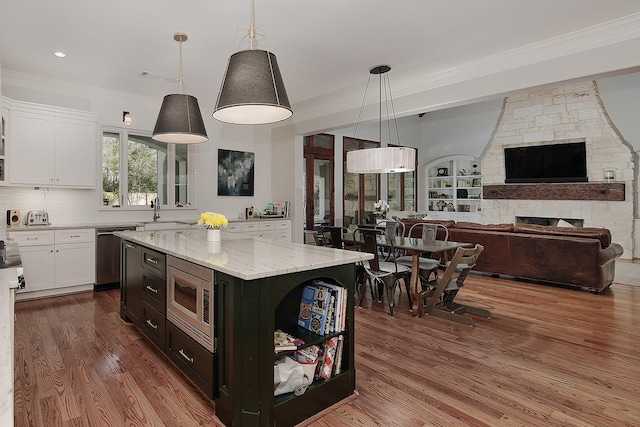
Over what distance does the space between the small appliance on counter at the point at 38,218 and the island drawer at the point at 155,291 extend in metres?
2.67

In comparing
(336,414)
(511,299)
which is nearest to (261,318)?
(336,414)

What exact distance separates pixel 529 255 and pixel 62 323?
5.74 metres

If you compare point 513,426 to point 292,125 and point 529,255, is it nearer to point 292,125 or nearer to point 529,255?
point 529,255

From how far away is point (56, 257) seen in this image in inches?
181

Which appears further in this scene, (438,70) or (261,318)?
(438,70)

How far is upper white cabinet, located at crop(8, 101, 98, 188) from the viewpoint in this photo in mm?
4398

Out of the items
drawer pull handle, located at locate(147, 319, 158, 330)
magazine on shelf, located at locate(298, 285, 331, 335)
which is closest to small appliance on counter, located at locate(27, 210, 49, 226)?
drawer pull handle, located at locate(147, 319, 158, 330)

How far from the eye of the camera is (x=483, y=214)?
9.56 m

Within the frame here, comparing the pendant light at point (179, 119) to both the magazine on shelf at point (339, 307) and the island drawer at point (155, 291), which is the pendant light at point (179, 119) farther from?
the magazine on shelf at point (339, 307)

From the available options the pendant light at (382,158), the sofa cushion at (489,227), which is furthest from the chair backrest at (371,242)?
the sofa cushion at (489,227)

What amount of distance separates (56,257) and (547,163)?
9587 millimetres

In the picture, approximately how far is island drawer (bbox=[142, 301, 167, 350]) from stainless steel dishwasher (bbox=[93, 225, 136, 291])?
233 centimetres

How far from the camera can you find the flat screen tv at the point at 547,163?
8.07 metres

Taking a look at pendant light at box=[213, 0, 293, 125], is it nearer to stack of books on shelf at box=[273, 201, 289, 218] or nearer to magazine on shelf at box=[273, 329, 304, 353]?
magazine on shelf at box=[273, 329, 304, 353]
